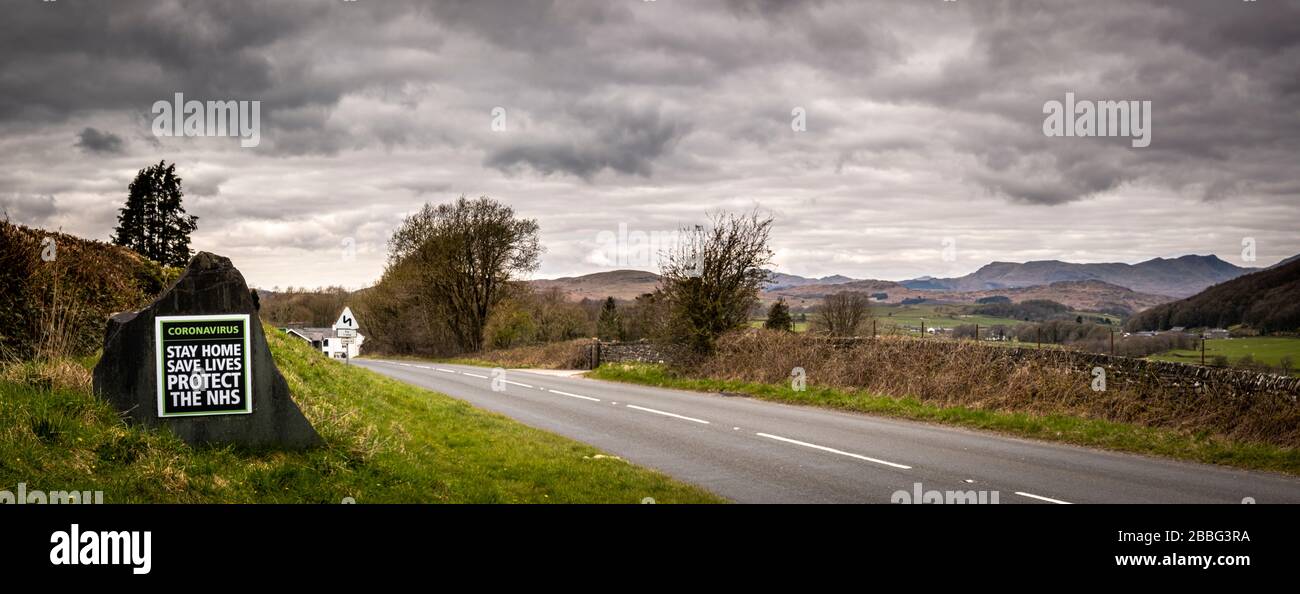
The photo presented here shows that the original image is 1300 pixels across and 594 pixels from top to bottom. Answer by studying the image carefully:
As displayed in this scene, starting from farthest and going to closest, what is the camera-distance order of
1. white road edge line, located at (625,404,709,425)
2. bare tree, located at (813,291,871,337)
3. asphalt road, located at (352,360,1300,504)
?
1. bare tree, located at (813,291,871,337)
2. white road edge line, located at (625,404,709,425)
3. asphalt road, located at (352,360,1300,504)

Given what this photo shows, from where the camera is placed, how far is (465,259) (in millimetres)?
57781

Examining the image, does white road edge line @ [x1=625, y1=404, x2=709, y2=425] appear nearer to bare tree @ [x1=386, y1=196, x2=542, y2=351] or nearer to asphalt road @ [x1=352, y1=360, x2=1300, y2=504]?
asphalt road @ [x1=352, y1=360, x2=1300, y2=504]

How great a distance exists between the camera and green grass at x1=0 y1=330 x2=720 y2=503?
645 centimetres

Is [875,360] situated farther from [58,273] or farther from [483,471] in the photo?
[58,273]

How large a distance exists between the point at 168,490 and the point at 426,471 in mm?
2471

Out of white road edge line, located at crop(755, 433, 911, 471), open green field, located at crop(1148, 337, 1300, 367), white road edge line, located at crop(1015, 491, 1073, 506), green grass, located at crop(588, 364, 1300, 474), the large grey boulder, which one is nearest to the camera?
the large grey boulder

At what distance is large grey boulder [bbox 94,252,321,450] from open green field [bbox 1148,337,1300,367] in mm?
14939

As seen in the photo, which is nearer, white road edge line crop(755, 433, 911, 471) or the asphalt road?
the asphalt road

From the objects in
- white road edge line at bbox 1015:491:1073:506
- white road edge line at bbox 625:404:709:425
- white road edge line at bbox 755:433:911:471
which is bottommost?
white road edge line at bbox 625:404:709:425

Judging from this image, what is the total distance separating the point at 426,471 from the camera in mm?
8336

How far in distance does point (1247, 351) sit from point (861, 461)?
35.9 feet

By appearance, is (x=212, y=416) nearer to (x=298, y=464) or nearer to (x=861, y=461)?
(x=298, y=464)

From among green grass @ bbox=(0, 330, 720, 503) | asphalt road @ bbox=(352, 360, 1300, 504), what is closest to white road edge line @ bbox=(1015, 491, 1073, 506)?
asphalt road @ bbox=(352, 360, 1300, 504)
